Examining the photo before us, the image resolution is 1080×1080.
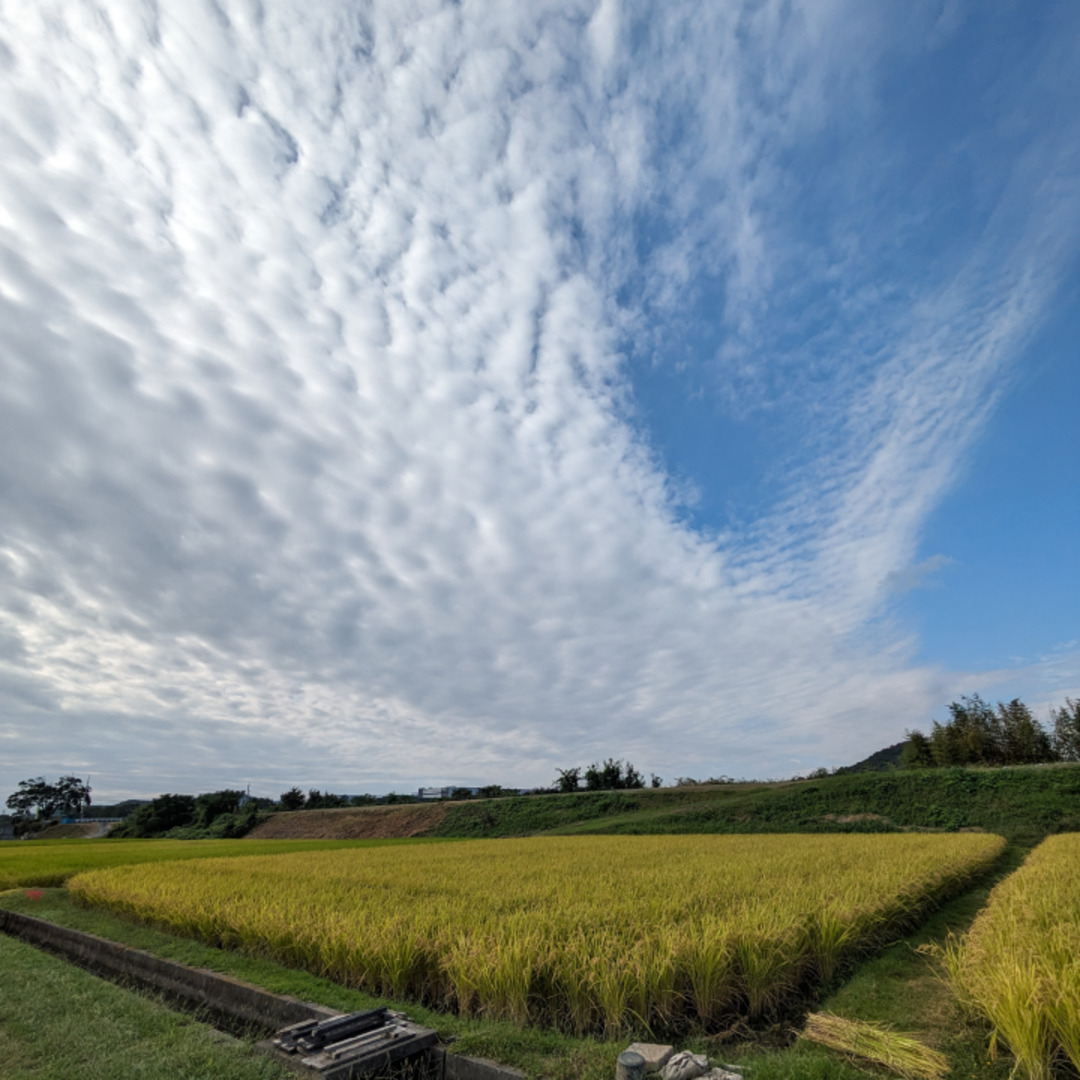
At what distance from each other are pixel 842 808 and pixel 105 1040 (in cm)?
3219

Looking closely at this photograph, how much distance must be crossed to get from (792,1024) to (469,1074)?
8.66 ft

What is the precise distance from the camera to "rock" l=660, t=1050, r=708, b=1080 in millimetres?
3393

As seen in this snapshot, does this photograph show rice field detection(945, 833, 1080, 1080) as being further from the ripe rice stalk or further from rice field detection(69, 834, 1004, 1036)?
rice field detection(69, 834, 1004, 1036)

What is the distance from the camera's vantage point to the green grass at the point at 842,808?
24453mm

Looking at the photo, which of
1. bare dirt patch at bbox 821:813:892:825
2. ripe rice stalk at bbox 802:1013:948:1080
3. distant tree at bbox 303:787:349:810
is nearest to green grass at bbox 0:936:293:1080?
ripe rice stalk at bbox 802:1013:948:1080

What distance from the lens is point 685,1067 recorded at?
3.44m

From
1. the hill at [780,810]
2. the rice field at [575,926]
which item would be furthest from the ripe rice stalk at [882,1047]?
the hill at [780,810]

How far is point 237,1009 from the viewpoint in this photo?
5480 millimetres

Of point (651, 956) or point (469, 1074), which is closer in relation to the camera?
point (469, 1074)

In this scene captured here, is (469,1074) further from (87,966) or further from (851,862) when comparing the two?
(851,862)

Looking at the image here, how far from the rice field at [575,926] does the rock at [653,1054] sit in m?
0.60

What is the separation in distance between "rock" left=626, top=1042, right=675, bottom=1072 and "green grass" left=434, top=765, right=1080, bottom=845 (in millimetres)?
23808

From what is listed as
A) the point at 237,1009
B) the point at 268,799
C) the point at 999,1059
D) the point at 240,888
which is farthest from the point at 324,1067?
the point at 268,799

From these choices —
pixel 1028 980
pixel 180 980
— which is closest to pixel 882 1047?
pixel 1028 980
